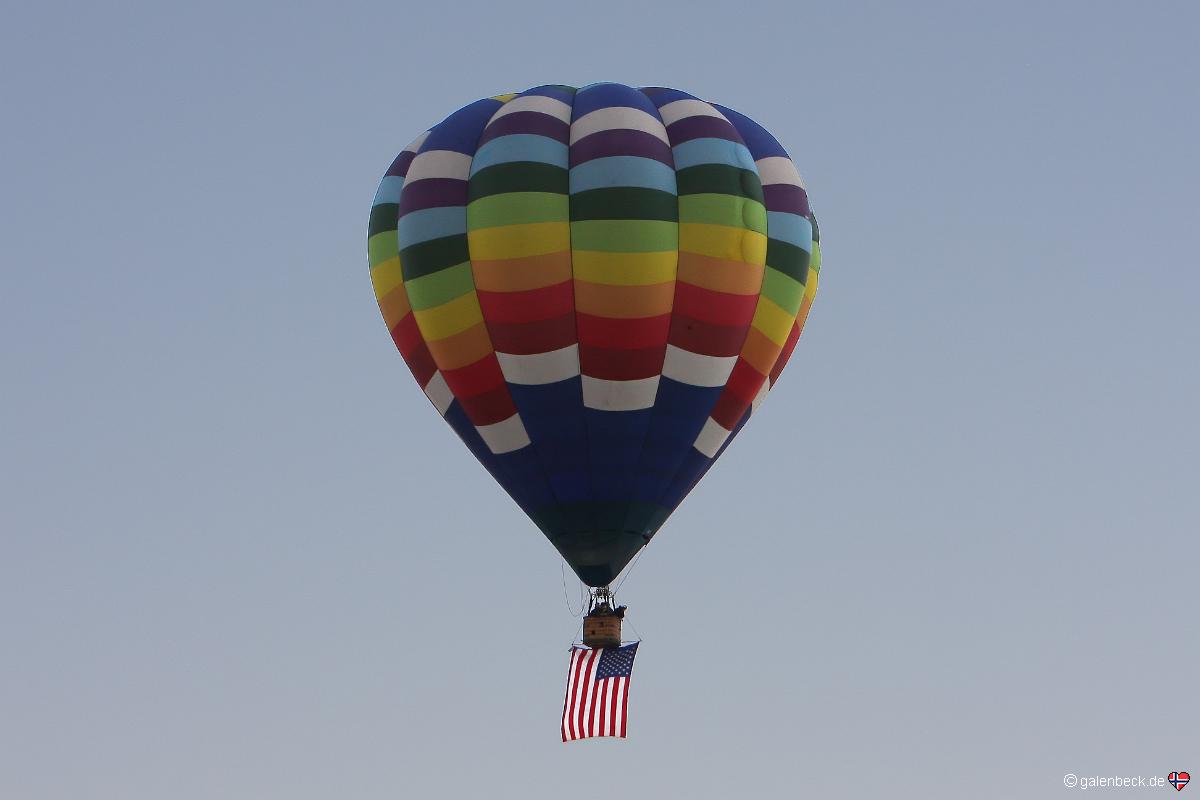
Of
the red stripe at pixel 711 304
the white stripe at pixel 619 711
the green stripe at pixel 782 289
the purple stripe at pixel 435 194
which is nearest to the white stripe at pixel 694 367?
the red stripe at pixel 711 304

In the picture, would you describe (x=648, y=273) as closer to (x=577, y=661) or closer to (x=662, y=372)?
(x=662, y=372)

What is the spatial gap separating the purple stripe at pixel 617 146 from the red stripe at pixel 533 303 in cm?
163

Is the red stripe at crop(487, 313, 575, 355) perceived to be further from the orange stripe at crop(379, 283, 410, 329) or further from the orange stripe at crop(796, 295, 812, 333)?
the orange stripe at crop(796, 295, 812, 333)

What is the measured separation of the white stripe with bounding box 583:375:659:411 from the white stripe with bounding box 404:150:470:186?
3.07m

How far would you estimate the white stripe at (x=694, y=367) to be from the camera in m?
27.9

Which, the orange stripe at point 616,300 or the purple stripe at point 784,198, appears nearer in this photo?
the orange stripe at point 616,300

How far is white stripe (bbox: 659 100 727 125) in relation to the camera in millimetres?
28797

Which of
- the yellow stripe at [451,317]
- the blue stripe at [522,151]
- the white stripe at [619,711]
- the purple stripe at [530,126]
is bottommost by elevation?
the white stripe at [619,711]

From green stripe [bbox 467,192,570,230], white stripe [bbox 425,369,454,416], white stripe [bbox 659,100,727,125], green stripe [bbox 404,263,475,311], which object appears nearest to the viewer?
green stripe [bbox 467,192,570,230]

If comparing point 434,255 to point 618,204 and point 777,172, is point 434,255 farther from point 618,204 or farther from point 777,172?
point 777,172

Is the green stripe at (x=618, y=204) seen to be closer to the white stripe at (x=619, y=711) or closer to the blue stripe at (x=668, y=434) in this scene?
the blue stripe at (x=668, y=434)

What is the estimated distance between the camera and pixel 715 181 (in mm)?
28000

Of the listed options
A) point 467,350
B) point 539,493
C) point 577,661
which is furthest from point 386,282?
point 577,661

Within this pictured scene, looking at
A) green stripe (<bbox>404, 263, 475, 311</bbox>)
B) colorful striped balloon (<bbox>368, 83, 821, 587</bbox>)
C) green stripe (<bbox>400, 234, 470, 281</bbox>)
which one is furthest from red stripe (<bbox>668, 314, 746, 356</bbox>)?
green stripe (<bbox>400, 234, 470, 281</bbox>)
